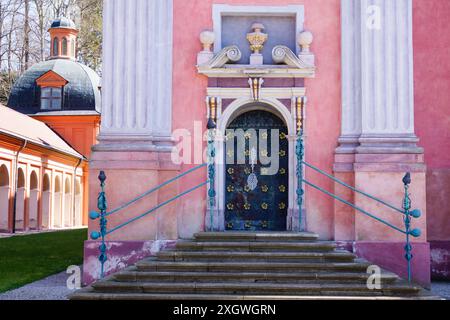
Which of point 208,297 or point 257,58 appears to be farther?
point 257,58

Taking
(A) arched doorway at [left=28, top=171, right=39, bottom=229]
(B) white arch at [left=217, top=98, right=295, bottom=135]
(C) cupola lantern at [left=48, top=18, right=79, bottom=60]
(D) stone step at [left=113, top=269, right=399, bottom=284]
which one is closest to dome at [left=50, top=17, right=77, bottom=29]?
(C) cupola lantern at [left=48, top=18, right=79, bottom=60]

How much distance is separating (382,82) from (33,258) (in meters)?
9.37

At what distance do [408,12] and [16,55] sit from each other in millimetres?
30751

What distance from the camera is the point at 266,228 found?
1290 centimetres

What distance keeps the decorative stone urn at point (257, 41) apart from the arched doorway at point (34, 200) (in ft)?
69.4

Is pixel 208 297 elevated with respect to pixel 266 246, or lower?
lower

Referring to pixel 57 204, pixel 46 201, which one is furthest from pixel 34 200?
pixel 57 204

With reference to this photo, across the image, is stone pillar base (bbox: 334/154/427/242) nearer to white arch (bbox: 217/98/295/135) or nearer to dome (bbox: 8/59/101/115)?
white arch (bbox: 217/98/295/135)

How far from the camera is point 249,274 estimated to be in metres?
10.2

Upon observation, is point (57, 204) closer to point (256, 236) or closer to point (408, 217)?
point (256, 236)

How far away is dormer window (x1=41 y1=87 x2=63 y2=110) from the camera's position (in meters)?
41.8

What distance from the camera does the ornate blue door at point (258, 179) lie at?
1292cm

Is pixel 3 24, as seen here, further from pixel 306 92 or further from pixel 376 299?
pixel 376 299
